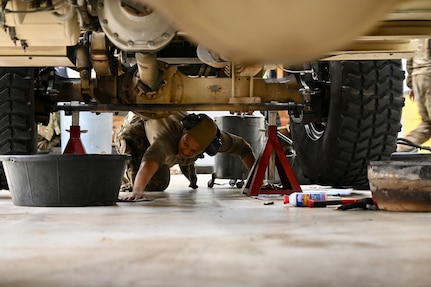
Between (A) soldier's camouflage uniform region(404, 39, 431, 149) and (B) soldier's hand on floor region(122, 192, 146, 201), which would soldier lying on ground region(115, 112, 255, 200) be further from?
(A) soldier's camouflage uniform region(404, 39, 431, 149)

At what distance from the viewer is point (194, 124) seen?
10.6ft

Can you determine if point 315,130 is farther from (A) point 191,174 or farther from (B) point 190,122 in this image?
(A) point 191,174

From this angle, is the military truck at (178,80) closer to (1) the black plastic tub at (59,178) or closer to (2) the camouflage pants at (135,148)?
(1) the black plastic tub at (59,178)

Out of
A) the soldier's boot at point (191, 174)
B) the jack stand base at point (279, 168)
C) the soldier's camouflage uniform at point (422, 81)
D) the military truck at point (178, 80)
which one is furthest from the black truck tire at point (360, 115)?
the soldier's camouflage uniform at point (422, 81)

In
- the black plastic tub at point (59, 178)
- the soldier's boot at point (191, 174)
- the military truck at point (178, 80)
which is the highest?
the military truck at point (178, 80)

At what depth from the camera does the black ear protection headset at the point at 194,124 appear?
3232 mm

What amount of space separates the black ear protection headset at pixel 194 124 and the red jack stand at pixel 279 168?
1.15ft

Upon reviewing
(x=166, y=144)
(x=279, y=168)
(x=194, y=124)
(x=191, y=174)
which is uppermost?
(x=194, y=124)

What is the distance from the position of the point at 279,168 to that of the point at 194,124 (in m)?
0.52

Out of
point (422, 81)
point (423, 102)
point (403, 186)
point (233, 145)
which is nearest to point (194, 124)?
point (233, 145)

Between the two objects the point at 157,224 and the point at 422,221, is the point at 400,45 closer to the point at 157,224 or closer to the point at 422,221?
the point at 422,221

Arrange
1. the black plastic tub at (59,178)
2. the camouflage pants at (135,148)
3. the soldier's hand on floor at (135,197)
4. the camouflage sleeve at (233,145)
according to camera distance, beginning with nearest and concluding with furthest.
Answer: the black plastic tub at (59,178) < the soldier's hand on floor at (135,197) < the camouflage sleeve at (233,145) < the camouflage pants at (135,148)

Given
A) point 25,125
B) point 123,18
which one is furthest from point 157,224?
point 25,125

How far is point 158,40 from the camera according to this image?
1736 millimetres
